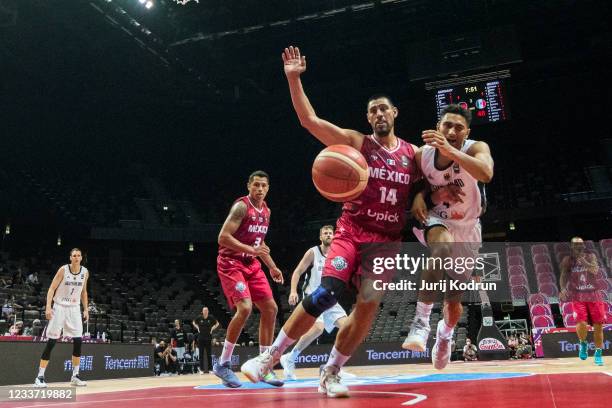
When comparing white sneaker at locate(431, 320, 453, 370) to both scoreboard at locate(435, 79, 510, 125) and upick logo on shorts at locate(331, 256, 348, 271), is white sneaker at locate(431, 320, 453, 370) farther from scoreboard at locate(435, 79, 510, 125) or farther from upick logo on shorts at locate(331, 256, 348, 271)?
scoreboard at locate(435, 79, 510, 125)

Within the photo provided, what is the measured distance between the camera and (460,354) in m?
14.8

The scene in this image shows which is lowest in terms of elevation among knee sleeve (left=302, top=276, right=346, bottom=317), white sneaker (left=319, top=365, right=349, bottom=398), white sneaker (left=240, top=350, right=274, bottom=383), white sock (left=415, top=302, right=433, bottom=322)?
white sneaker (left=319, top=365, right=349, bottom=398)

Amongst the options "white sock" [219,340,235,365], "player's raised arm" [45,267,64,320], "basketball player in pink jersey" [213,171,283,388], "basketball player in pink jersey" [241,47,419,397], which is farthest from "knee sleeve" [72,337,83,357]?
"basketball player in pink jersey" [241,47,419,397]

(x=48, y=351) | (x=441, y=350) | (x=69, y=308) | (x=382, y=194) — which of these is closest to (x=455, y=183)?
(x=382, y=194)

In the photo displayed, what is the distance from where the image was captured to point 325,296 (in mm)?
3791

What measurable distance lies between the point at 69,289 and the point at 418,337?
6.42 meters

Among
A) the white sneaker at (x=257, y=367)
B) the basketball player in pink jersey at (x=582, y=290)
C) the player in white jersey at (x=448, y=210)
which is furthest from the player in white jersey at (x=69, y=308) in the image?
the basketball player in pink jersey at (x=582, y=290)

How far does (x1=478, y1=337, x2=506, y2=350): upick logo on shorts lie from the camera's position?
13785mm

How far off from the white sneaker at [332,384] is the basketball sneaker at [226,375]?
1.61 m

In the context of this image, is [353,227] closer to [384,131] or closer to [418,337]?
[384,131]

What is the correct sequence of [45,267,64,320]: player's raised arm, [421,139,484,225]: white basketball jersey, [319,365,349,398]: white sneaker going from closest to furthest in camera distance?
[319,365,349,398]: white sneaker, [421,139,484,225]: white basketball jersey, [45,267,64,320]: player's raised arm

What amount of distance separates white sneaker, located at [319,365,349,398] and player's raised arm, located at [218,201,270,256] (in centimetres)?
Result: 165

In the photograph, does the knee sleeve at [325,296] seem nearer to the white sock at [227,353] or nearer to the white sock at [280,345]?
the white sock at [280,345]

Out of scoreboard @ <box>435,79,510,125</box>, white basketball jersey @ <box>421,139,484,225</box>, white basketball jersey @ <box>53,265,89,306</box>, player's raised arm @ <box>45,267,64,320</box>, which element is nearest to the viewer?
white basketball jersey @ <box>421,139,484,225</box>
